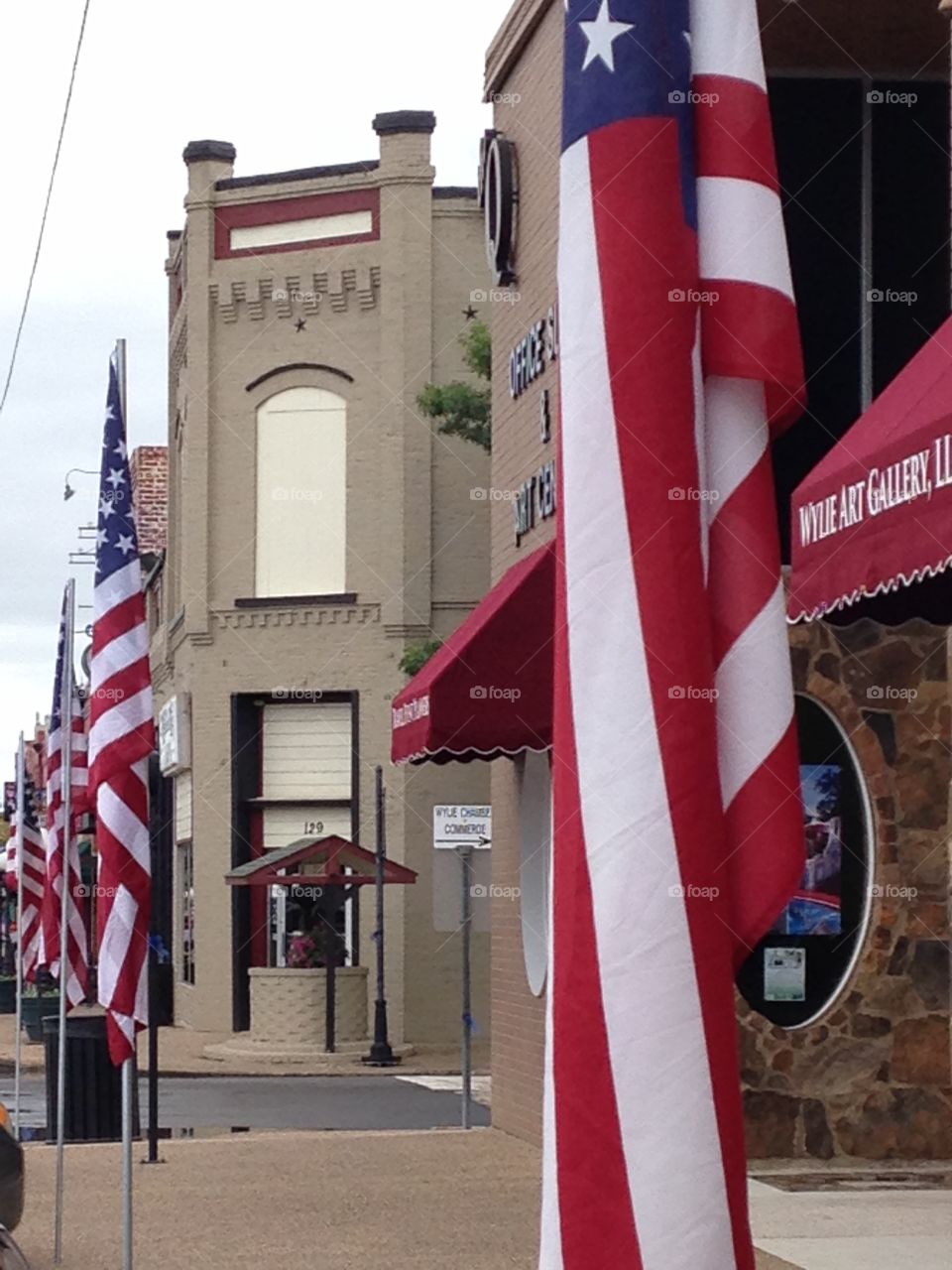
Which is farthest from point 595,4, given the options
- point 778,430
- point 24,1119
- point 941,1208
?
point 24,1119

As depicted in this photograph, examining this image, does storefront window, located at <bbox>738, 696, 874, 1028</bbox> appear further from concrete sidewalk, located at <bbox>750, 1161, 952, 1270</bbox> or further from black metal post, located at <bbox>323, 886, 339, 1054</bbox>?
black metal post, located at <bbox>323, 886, 339, 1054</bbox>

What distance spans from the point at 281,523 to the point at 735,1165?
32.1m

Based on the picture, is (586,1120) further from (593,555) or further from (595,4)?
(595,4)

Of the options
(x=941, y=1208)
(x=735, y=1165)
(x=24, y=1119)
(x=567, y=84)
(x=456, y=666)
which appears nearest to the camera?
(x=735, y=1165)

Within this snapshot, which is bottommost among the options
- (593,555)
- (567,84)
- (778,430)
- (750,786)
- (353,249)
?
(750,786)

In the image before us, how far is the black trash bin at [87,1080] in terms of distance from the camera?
1711 cm

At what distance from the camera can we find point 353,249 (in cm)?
3522

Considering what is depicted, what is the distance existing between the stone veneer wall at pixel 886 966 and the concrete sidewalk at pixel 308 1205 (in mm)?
1740

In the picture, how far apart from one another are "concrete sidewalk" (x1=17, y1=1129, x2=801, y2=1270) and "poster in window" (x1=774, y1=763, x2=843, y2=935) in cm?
241

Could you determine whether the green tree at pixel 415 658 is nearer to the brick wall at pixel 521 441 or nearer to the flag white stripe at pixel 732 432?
the brick wall at pixel 521 441

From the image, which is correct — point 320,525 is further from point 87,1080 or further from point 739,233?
point 739,233

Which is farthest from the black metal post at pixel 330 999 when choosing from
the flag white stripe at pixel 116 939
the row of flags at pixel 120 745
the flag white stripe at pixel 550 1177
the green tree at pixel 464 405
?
the flag white stripe at pixel 550 1177

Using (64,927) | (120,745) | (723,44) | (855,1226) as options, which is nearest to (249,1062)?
(64,927)

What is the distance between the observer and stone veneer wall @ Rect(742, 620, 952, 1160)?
1430 centimetres
